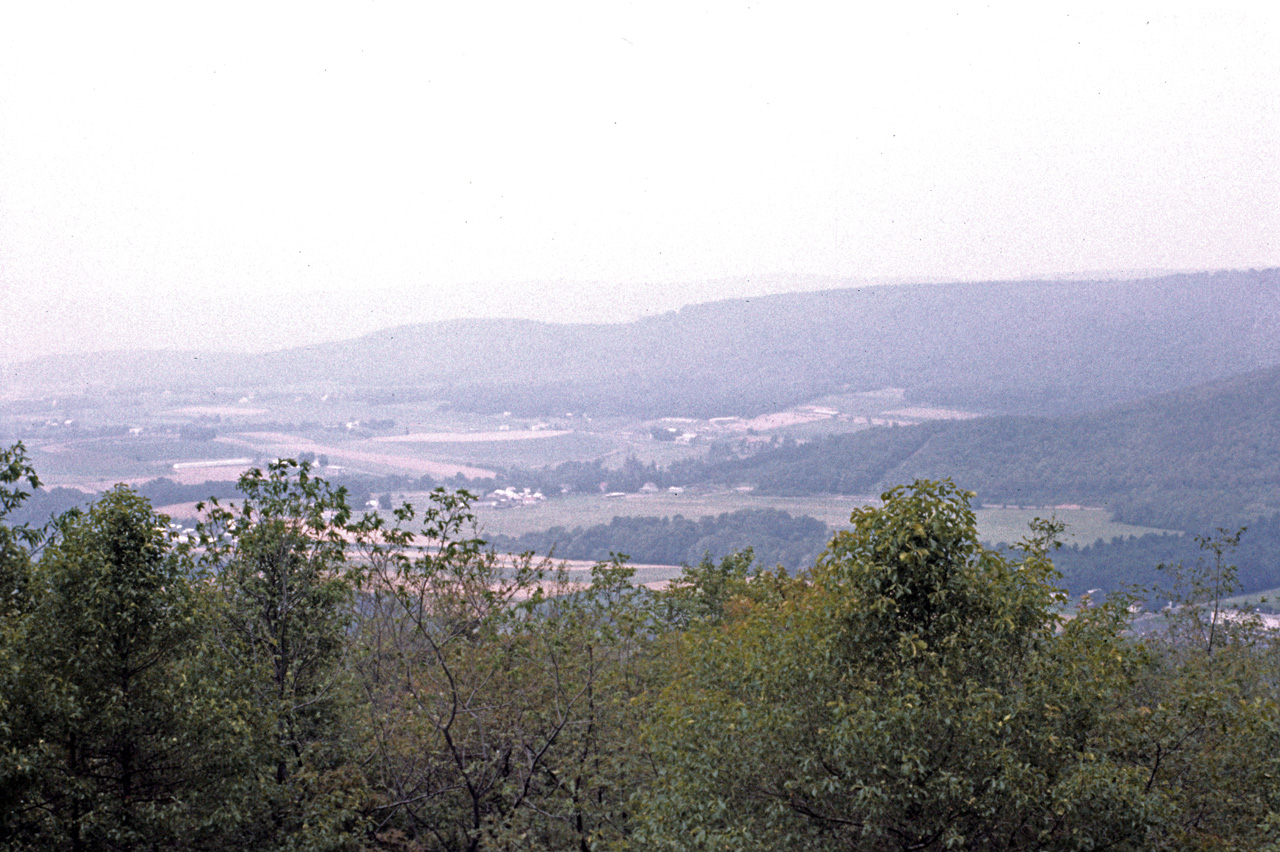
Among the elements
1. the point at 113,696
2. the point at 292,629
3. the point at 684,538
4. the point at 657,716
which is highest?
the point at 113,696

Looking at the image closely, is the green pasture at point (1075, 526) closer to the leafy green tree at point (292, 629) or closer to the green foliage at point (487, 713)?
the green foliage at point (487, 713)

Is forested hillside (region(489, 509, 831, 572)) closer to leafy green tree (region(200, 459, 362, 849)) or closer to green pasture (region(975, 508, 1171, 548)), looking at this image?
green pasture (region(975, 508, 1171, 548))

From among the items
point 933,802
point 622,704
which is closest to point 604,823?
point 622,704

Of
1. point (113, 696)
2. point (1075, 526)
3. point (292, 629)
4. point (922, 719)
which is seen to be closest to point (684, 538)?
point (1075, 526)

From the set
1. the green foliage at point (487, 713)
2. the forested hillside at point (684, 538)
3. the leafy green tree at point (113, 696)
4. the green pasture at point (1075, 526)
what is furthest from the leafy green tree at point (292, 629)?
the green pasture at point (1075, 526)

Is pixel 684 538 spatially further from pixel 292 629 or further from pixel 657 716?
pixel 657 716

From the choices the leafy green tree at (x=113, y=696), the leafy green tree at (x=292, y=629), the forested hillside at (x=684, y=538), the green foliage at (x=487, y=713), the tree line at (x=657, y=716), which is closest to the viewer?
the tree line at (x=657, y=716)

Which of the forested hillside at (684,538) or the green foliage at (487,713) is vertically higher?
the green foliage at (487,713)
